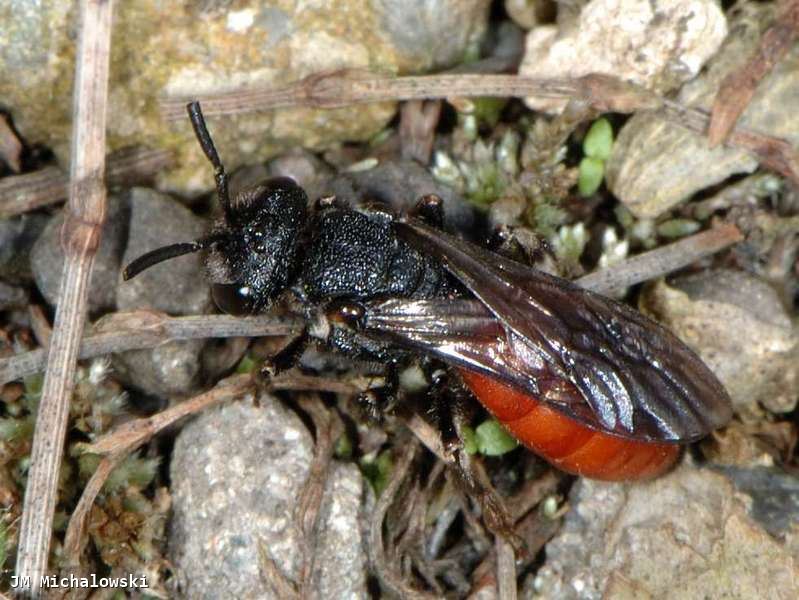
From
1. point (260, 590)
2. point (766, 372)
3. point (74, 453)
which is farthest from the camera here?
point (766, 372)

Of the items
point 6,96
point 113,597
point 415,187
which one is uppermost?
point 6,96

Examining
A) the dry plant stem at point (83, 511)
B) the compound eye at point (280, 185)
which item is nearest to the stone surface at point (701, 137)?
the compound eye at point (280, 185)

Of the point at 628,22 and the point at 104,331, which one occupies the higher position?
the point at 628,22

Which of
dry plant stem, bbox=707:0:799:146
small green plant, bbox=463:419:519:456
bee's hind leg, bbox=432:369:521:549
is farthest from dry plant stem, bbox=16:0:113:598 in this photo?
dry plant stem, bbox=707:0:799:146

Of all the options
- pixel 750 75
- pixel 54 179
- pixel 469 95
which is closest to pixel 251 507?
pixel 54 179

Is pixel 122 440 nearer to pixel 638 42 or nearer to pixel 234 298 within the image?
pixel 234 298

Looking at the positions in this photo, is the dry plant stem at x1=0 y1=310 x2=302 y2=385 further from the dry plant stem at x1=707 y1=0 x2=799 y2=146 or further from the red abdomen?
the dry plant stem at x1=707 y1=0 x2=799 y2=146

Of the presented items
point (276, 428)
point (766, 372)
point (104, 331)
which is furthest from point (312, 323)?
point (766, 372)

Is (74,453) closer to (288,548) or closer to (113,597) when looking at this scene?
(113,597)
